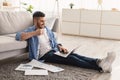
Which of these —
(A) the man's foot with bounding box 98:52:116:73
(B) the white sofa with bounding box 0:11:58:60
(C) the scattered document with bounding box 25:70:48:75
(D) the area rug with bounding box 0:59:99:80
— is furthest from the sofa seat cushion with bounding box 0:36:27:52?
(A) the man's foot with bounding box 98:52:116:73

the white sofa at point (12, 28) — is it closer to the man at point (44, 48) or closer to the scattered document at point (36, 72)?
the man at point (44, 48)

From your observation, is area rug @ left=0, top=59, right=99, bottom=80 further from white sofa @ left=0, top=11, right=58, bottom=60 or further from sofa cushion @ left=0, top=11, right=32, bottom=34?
sofa cushion @ left=0, top=11, right=32, bottom=34

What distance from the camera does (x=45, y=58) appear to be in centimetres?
331

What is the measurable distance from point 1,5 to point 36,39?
410 cm

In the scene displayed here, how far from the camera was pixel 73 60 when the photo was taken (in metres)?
3.19

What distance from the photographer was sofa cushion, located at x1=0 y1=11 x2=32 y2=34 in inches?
145

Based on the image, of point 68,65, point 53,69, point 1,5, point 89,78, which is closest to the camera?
point 89,78

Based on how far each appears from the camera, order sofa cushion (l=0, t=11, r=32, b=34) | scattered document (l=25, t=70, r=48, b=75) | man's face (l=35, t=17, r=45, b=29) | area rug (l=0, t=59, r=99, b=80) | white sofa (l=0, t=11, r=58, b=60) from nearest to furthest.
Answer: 1. area rug (l=0, t=59, r=99, b=80)
2. scattered document (l=25, t=70, r=48, b=75)
3. white sofa (l=0, t=11, r=58, b=60)
4. man's face (l=35, t=17, r=45, b=29)
5. sofa cushion (l=0, t=11, r=32, b=34)

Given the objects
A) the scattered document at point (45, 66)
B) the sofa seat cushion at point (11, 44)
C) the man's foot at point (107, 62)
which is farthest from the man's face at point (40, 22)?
the man's foot at point (107, 62)

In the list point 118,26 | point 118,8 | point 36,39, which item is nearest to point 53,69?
point 36,39

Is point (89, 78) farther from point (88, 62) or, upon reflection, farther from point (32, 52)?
point (32, 52)

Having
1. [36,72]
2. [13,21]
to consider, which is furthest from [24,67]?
[13,21]

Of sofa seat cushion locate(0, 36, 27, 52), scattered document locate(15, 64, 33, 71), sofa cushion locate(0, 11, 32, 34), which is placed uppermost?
sofa cushion locate(0, 11, 32, 34)

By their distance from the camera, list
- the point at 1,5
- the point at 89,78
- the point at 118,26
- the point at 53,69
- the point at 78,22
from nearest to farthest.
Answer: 1. the point at 89,78
2. the point at 53,69
3. the point at 118,26
4. the point at 78,22
5. the point at 1,5
